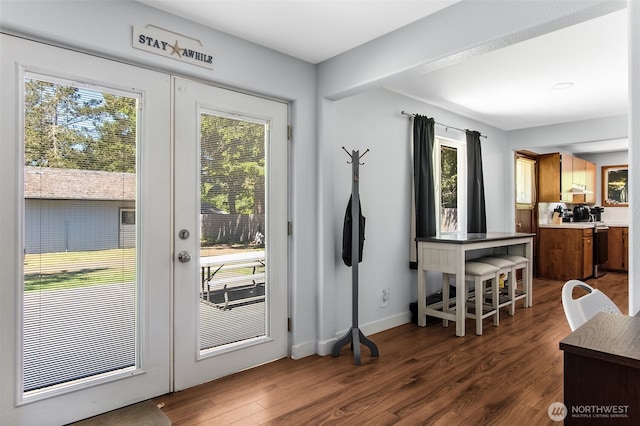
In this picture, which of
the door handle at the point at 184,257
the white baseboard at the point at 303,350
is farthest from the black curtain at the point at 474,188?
the door handle at the point at 184,257

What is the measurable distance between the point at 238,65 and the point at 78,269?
1614mm

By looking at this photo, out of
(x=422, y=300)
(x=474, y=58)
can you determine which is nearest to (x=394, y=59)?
(x=474, y=58)

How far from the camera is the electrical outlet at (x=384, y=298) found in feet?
12.1

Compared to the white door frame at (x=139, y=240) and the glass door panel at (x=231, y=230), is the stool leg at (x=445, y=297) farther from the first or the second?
the white door frame at (x=139, y=240)

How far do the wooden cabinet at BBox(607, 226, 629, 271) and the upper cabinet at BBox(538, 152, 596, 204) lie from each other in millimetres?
914

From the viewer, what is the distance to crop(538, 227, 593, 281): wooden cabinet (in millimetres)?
5969

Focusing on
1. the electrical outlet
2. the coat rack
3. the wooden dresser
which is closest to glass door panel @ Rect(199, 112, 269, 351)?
the coat rack

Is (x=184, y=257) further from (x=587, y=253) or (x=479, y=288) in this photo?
(x=587, y=253)

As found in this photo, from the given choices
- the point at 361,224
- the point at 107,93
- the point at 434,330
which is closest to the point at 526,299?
the point at 434,330

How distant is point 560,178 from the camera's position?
6.19 metres

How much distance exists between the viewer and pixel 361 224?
316 centimetres

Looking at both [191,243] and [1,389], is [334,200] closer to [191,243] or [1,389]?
[191,243]

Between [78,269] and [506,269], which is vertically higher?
[78,269]

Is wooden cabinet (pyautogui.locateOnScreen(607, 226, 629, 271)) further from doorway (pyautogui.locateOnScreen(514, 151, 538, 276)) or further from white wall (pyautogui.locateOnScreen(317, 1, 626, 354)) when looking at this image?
white wall (pyautogui.locateOnScreen(317, 1, 626, 354))
